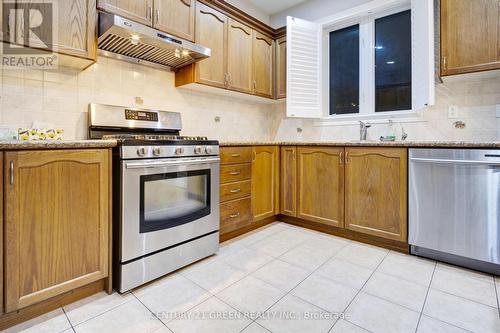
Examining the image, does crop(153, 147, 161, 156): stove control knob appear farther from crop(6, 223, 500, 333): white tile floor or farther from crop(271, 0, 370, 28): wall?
crop(271, 0, 370, 28): wall

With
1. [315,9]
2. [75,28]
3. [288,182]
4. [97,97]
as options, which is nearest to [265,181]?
[288,182]

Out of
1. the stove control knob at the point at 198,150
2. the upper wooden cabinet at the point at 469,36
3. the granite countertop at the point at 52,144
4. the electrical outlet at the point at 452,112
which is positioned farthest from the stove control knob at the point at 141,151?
the electrical outlet at the point at 452,112

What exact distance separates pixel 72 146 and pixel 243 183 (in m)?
1.44

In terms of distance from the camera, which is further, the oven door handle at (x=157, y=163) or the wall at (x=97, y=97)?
the wall at (x=97, y=97)

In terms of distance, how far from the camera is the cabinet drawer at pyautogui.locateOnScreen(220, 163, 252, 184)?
91.2 inches

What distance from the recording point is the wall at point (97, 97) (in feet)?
5.73

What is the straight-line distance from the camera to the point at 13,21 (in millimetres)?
1500

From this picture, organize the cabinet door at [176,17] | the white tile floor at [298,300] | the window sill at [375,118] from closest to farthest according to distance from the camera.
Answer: the white tile floor at [298,300] < the cabinet door at [176,17] < the window sill at [375,118]

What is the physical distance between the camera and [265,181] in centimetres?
279

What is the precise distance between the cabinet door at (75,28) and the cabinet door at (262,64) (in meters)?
1.72

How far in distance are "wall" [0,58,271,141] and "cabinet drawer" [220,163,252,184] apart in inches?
27.4

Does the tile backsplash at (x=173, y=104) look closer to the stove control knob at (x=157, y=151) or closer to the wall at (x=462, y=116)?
the wall at (x=462, y=116)

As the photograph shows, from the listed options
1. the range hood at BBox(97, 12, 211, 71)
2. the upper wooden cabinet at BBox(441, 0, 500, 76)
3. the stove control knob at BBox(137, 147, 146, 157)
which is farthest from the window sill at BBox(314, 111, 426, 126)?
the stove control knob at BBox(137, 147, 146, 157)

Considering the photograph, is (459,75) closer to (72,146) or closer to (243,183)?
(243,183)
